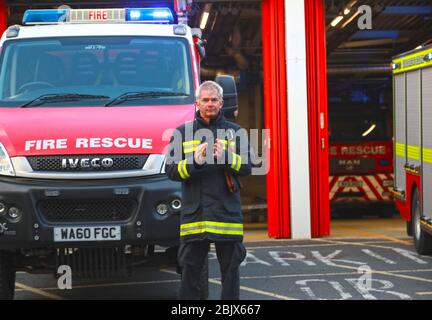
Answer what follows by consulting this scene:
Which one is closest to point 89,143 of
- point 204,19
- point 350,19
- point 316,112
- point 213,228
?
point 213,228

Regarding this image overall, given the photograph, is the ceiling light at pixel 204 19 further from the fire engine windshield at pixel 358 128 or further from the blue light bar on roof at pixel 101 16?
the blue light bar on roof at pixel 101 16

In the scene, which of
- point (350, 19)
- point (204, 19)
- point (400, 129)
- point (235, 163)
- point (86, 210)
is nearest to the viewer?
point (235, 163)

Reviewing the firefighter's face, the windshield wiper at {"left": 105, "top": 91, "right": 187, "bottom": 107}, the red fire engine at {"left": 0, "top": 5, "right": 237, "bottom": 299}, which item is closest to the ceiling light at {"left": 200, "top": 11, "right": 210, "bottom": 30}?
the red fire engine at {"left": 0, "top": 5, "right": 237, "bottom": 299}

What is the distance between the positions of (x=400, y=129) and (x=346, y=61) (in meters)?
11.6

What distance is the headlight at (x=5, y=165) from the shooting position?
7203 millimetres

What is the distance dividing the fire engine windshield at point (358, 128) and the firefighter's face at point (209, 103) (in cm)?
1280

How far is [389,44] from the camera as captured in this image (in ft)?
74.9

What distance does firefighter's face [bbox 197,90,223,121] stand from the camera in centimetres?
631

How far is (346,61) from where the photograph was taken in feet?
77.9

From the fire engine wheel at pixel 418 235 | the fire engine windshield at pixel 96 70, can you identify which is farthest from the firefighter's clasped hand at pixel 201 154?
the fire engine wheel at pixel 418 235

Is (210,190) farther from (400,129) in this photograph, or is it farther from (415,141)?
(400,129)

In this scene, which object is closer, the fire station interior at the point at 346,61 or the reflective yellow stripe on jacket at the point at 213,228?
the reflective yellow stripe on jacket at the point at 213,228

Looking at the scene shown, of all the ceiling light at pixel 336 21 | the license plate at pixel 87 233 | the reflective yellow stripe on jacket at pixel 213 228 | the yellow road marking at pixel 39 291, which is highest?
the ceiling light at pixel 336 21

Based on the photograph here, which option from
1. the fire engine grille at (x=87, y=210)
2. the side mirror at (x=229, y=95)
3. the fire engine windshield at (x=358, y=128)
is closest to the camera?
the fire engine grille at (x=87, y=210)
